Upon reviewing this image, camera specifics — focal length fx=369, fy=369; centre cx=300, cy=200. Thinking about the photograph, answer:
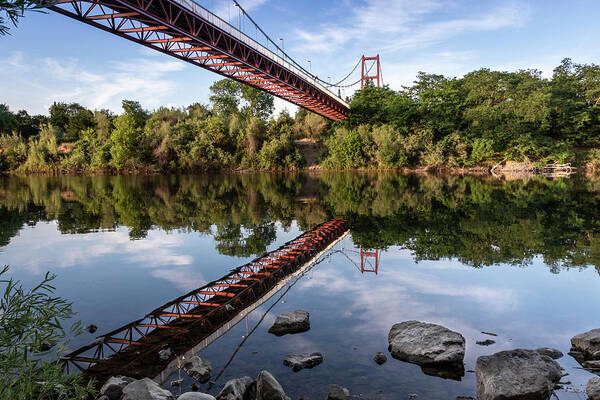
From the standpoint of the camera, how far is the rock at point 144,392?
12.1 feet

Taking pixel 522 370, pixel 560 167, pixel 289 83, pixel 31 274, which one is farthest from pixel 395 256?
pixel 560 167

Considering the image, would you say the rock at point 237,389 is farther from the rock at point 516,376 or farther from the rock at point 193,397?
the rock at point 516,376

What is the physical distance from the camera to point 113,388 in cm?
408

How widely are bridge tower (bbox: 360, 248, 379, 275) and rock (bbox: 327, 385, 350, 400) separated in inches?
192

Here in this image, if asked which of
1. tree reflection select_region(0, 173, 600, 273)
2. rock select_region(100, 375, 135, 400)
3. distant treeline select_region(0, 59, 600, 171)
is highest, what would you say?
distant treeline select_region(0, 59, 600, 171)

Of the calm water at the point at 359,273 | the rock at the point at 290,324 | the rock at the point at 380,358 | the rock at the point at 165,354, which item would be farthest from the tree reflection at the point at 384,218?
the rock at the point at 165,354

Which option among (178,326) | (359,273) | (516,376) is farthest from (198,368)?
(359,273)

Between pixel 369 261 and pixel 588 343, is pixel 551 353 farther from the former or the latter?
pixel 369 261

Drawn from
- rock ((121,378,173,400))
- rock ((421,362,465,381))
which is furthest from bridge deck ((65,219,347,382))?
rock ((421,362,465,381))

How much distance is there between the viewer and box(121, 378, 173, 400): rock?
3.70 m

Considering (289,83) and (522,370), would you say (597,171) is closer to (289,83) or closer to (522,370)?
(289,83)

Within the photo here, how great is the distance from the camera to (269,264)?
9375 millimetres

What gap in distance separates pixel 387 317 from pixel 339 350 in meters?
1.45

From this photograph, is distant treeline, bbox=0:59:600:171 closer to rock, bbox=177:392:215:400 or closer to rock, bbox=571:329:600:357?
rock, bbox=571:329:600:357
